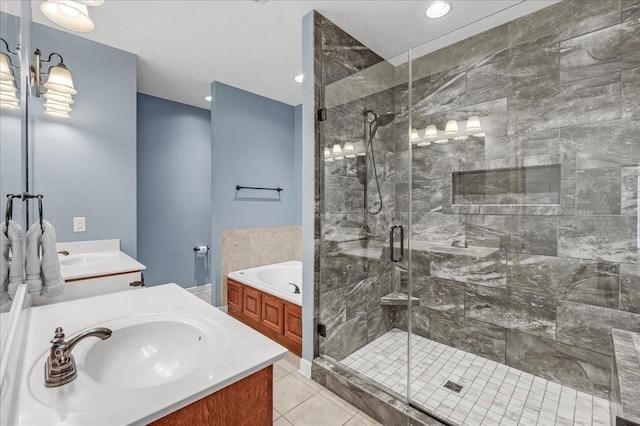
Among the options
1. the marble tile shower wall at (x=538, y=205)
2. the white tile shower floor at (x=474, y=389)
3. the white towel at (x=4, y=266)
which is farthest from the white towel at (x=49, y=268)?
the marble tile shower wall at (x=538, y=205)

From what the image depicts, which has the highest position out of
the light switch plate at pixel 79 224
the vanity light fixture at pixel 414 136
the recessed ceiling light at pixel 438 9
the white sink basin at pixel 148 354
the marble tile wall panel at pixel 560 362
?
the recessed ceiling light at pixel 438 9

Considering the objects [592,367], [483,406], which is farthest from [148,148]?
[592,367]

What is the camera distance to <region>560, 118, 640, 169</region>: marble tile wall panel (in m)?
1.75

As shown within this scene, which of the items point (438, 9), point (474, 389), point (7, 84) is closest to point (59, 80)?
point (7, 84)

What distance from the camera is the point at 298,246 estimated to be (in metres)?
4.03

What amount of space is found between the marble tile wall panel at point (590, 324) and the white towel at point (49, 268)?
2.95m

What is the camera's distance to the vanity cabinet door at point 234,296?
3.09 metres

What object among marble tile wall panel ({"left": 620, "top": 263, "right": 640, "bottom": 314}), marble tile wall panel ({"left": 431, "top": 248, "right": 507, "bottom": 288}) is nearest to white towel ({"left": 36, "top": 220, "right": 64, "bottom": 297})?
marble tile wall panel ({"left": 431, "top": 248, "right": 507, "bottom": 288})

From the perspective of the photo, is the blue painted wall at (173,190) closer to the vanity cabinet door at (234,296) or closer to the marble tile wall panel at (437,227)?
the vanity cabinet door at (234,296)

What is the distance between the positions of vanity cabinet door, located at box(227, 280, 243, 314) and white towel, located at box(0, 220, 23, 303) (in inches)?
84.8

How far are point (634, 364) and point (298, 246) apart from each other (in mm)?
3231

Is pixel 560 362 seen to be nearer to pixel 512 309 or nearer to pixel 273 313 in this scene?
pixel 512 309

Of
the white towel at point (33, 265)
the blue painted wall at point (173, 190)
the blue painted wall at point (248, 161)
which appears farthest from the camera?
the blue painted wall at point (173, 190)

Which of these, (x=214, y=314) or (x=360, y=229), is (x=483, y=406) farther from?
(x=214, y=314)
